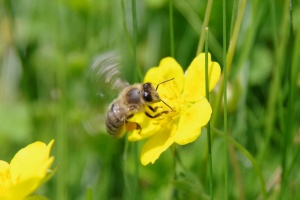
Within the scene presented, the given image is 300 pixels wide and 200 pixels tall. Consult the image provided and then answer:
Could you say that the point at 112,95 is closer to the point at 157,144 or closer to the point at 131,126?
the point at 131,126

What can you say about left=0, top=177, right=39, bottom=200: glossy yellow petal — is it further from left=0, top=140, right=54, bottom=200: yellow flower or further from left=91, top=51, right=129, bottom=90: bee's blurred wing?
left=91, top=51, right=129, bottom=90: bee's blurred wing

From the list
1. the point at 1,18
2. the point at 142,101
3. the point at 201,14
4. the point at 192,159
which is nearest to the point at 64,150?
the point at 192,159

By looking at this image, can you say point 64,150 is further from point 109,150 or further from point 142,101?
point 142,101

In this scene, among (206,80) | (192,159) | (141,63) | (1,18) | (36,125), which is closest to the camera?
(206,80)

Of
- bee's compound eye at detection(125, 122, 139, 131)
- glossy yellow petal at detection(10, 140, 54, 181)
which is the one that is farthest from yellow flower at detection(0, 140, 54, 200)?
bee's compound eye at detection(125, 122, 139, 131)

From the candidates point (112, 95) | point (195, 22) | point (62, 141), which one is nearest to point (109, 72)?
point (112, 95)

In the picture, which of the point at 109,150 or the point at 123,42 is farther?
the point at 123,42

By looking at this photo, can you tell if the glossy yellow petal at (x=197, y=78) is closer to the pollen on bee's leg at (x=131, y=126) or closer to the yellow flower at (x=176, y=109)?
the yellow flower at (x=176, y=109)
